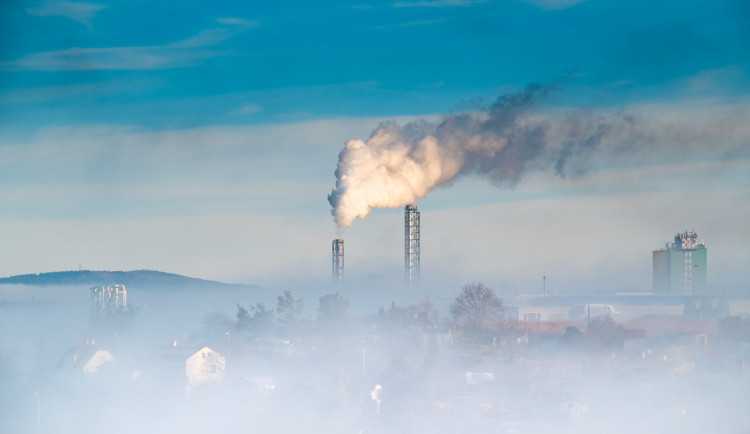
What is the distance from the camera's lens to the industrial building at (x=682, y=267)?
52.8 m

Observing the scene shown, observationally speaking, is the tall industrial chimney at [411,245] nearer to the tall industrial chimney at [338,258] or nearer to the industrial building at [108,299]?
the tall industrial chimney at [338,258]

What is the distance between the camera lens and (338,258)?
42.0 meters

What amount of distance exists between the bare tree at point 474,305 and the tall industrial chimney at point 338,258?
4.16 m

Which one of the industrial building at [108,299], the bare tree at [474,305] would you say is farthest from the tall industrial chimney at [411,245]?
the industrial building at [108,299]

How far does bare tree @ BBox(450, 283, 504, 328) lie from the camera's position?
144ft

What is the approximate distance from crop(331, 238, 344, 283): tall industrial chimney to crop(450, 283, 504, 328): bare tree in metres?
4.16

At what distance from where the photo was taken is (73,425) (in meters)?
32.5

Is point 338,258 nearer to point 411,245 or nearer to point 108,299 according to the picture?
point 411,245

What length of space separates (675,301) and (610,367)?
44.1ft

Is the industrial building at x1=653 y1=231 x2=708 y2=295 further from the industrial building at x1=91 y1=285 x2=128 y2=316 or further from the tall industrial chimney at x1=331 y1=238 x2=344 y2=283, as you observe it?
the industrial building at x1=91 y1=285 x2=128 y2=316

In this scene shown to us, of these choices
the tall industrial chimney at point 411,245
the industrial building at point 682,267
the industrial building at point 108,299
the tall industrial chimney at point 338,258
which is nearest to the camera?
the tall industrial chimney at point 338,258

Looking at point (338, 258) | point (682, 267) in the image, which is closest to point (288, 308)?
point (338, 258)

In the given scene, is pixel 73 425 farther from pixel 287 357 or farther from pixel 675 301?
pixel 675 301

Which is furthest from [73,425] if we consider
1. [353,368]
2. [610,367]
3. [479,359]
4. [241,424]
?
[610,367]
